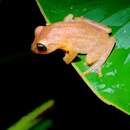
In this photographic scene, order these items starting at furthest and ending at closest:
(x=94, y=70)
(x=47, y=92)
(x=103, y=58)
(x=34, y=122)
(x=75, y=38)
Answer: (x=47, y=92) → (x=34, y=122) → (x=75, y=38) → (x=103, y=58) → (x=94, y=70)

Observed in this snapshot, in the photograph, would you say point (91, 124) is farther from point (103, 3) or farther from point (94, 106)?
point (103, 3)

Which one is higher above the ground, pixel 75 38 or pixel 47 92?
pixel 75 38

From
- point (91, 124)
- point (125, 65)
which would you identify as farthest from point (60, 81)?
point (125, 65)

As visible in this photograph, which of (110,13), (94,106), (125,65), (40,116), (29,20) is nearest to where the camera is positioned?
(125,65)

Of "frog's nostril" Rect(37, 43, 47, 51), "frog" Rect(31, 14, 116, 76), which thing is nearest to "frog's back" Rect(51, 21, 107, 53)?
"frog" Rect(31, 14, 116, 76)

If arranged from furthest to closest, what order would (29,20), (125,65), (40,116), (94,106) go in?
(29,20) < (94,106) < (40,116) < (125,65)

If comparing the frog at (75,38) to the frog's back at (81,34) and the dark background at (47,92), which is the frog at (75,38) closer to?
the frog's back at (81,34)

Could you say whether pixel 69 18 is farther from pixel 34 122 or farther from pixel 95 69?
pixel 34 122

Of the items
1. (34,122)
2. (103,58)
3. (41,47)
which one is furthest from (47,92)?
(103,58)
